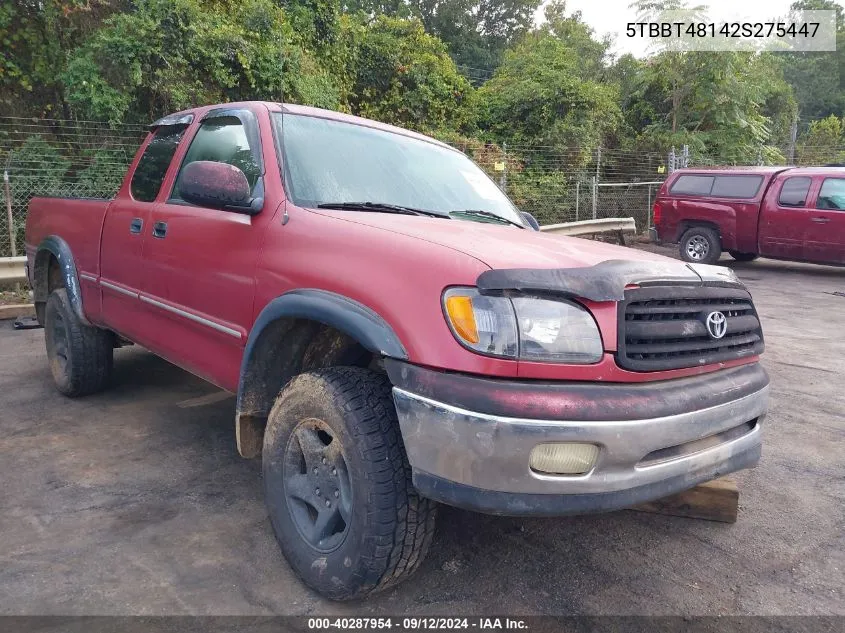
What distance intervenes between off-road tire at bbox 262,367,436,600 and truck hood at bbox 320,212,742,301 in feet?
1.79

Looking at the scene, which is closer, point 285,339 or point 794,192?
point 285,339

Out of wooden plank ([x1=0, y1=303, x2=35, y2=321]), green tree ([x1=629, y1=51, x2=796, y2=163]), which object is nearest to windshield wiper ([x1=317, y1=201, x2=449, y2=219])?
wooden plank ([x1=0, y1=303, x2=35, y2=321])

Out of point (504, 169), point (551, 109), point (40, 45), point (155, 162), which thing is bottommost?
point (155, 162)

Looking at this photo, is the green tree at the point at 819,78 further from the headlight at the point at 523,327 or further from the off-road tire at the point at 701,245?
the headlight at the point at 523,327

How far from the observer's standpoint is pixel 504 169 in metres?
12.5

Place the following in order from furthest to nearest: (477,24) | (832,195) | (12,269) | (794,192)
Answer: (477,24), (794,192), (832,195), (12,269)

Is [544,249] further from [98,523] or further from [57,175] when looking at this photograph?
[57,175]

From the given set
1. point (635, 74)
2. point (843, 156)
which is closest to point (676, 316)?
point (635, 74)

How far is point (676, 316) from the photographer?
2.11 m

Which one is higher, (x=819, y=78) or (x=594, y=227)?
(x=819, y=78)

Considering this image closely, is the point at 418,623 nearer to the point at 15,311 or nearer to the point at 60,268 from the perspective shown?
the point at 60,268

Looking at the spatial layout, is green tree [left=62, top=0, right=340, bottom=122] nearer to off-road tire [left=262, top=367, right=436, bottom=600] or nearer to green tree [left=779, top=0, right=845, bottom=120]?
off-road tire [left=262, top=367, right=436, bottom=600]

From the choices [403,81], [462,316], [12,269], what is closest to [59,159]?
[12,269]

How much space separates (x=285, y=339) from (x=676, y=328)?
1457mm
